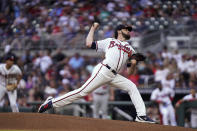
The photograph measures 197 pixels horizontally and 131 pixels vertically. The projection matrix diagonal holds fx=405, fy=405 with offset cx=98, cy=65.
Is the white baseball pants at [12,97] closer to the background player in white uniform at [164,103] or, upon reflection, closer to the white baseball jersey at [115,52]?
the white baseball jersey at [115,52]

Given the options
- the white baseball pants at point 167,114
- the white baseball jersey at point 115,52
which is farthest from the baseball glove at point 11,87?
the white baseball pants at point 167,114

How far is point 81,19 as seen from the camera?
1653cm

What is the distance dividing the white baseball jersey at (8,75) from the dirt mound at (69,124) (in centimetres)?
237

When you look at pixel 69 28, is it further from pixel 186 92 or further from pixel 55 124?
pixel 55 124

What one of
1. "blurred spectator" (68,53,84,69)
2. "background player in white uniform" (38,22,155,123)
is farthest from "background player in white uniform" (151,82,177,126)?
"background player in white uniform" (38,22,155,123)

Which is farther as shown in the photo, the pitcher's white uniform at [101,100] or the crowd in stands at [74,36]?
the crowd in stands at [74,36]

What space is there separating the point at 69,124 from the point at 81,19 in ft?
34.0

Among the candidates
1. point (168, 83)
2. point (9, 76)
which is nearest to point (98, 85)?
point (9, 76)

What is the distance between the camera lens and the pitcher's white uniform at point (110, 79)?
22.7ft

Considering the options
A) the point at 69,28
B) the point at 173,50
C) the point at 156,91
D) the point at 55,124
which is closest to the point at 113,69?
the point at 55,124

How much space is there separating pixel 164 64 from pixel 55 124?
7.84 m

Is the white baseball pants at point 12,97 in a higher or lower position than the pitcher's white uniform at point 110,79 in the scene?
lower

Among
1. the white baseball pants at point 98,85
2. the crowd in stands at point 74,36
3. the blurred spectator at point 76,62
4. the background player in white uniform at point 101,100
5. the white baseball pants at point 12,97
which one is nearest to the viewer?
the white baseball pants at point 98,85

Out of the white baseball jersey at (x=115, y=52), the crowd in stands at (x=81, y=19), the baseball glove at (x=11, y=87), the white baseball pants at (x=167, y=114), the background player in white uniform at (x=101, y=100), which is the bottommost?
the white baseball pants at (x=167, y=114)
